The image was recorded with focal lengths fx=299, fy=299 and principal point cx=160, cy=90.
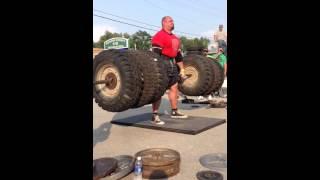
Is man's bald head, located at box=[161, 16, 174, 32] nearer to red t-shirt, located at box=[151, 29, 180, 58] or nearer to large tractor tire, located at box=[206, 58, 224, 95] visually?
red t-shirt, located at box=[151, 29, 180, 58]

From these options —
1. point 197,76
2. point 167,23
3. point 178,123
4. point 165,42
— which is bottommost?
point 178,123

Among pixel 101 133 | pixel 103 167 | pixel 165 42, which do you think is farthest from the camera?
pixel 165 42

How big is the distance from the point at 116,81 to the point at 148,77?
0.98ft

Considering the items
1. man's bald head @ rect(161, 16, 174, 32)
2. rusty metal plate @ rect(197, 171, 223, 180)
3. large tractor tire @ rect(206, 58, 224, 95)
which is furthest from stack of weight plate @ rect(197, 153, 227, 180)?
large tractor tire @ rect(206, 58, 224, 95)

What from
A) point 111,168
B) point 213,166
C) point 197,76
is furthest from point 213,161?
point 197,76

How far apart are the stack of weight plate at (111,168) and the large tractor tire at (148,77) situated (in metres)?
0.52

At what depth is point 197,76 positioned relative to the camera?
208 inches

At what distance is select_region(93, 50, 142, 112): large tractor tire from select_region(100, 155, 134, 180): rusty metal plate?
484mm

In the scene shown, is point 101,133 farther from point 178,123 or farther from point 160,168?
point 160,168

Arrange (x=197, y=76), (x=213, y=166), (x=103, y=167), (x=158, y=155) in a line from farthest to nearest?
(x=197, y=76) → (x=158, y=155) → (x=213, y=166) → (x=103, y=167)

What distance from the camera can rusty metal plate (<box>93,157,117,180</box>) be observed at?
7.53 ft

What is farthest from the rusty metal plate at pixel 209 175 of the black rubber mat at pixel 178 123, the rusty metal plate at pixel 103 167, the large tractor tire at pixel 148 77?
the black rubber mat at pixel 178 123
